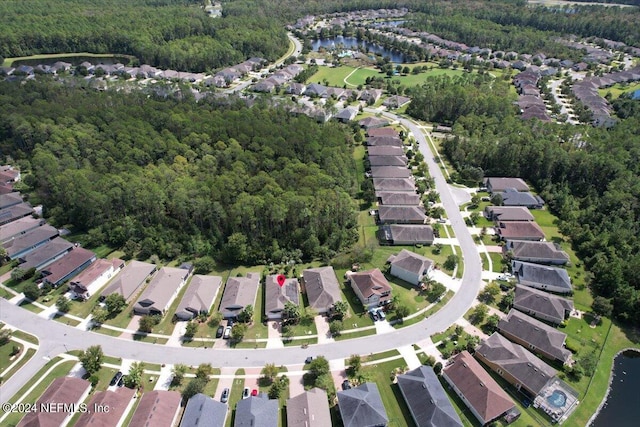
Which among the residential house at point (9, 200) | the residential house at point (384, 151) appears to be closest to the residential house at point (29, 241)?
the residential house at point (9, 200)

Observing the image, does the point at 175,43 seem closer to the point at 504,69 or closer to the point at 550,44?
the point at 504,69

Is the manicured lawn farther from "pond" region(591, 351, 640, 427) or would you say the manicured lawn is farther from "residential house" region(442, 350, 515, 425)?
"pond" region(591, 351, 640, 427)

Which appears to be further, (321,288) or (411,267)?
(411,267)

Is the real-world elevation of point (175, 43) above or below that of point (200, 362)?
above

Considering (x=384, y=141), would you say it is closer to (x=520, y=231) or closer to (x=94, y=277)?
(x=520, y=231)

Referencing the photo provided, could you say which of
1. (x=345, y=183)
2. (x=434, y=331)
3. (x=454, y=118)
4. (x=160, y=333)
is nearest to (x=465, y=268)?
(x=434, y=331)

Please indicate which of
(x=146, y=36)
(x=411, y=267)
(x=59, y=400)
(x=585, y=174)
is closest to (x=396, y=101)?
(x=585, y=174)

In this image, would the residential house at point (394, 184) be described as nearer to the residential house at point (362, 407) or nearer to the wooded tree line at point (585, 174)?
the wooded tree line at point (585, 174)
